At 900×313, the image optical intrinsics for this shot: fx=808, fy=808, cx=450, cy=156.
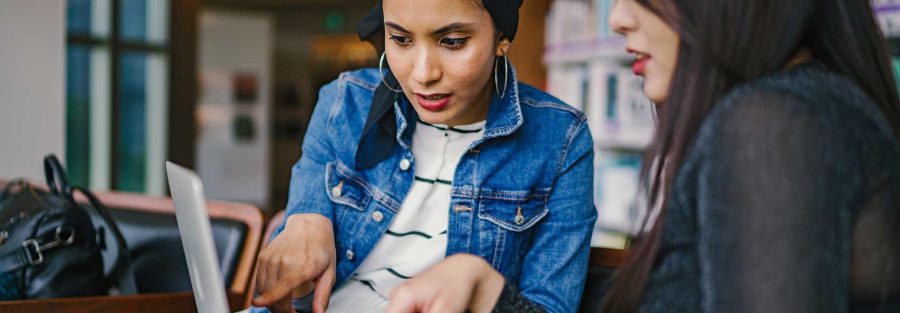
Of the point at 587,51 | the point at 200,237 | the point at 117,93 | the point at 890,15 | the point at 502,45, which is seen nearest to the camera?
the point at 200,237

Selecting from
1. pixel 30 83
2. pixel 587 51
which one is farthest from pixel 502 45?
pixel 30 83

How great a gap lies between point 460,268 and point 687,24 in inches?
14.2

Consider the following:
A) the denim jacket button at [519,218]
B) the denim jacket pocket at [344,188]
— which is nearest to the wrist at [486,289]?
the denim jacket button at [519,218]

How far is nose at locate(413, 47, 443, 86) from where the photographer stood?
1131 millimetres

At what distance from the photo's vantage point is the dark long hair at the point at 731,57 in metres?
0.78

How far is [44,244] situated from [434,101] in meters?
0.87

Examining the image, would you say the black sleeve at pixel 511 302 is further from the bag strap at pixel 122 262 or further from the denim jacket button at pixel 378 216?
the bag strap at pixel 122 262

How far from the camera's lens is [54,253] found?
1.55 meters

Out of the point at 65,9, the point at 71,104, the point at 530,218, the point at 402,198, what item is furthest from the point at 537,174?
the point at 71,104

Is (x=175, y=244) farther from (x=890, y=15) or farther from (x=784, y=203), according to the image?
(x=890, y=15)

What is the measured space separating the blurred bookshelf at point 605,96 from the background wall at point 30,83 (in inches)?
94.7

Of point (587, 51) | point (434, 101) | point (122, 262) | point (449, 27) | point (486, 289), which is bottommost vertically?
point (122, 262)

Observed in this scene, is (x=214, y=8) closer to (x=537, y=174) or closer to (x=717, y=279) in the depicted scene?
(x=537, y=174)

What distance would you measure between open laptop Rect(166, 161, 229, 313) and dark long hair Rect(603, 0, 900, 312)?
44cm
